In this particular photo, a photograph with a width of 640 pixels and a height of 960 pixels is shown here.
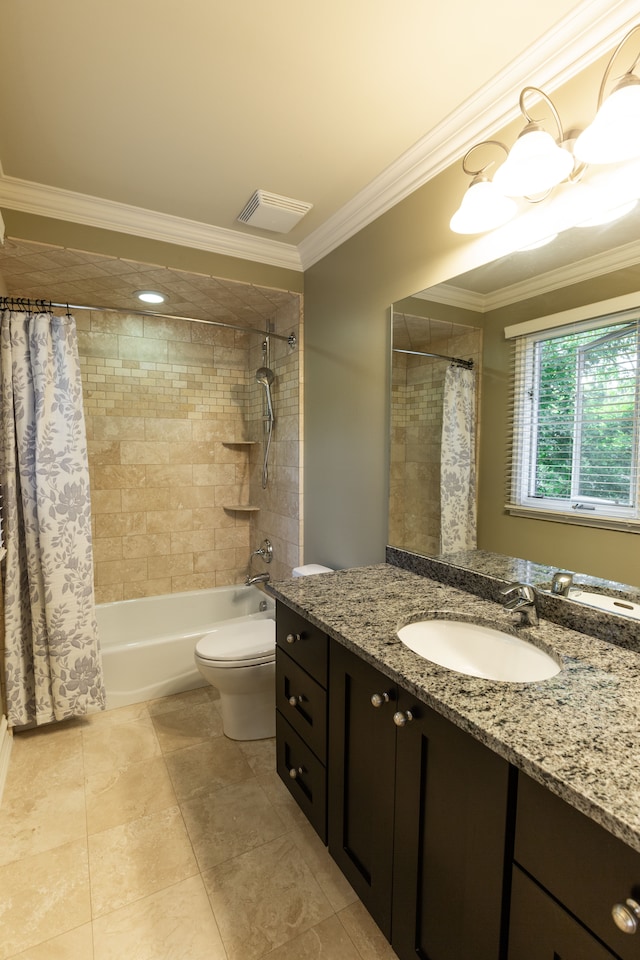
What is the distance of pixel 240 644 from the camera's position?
210 cm

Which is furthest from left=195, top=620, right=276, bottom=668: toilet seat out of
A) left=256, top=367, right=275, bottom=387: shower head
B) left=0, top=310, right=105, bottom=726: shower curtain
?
left=256, top=367, right=275, bottom=387: shower head

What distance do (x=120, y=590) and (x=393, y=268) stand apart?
256 cm

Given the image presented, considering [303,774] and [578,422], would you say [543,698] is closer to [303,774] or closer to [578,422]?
[578,422]

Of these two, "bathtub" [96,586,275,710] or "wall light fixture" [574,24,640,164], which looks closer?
"wall light fixture" [574,24,640,164]

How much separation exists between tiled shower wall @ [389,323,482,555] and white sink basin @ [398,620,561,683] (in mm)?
421

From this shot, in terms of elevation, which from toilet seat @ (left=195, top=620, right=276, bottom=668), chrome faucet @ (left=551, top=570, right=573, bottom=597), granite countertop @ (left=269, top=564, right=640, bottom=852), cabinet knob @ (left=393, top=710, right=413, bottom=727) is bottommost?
toilet seat @ (left=195, top=620, right=276, bottom=668)

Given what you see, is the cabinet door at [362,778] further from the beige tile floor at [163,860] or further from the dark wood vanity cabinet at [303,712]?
the beige tile floor at [163,860]

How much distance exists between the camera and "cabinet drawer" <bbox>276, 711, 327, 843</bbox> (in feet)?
4.63

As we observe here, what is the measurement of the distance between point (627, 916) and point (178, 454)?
3.03 m

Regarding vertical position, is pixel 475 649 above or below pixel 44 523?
below

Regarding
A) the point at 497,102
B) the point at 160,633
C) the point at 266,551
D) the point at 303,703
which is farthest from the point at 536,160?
the point at 160,633

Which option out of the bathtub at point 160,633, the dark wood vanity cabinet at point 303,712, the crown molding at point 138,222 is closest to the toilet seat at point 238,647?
the dark wood vanity cabinet at point 303,712

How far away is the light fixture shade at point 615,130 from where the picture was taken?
0.98 meters

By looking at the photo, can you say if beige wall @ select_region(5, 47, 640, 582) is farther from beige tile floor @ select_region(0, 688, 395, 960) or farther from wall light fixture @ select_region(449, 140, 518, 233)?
beige tile floor @ select_region(0, 688, 395, 960)
